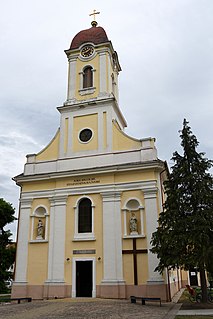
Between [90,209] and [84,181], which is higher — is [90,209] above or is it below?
below

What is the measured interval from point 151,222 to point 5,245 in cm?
1588

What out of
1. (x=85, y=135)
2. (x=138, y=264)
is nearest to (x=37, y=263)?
(x=138, y=264)

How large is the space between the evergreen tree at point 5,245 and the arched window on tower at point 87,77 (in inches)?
508

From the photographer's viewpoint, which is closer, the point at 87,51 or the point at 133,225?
the point at 133,225

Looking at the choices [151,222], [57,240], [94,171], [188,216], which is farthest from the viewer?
[94,171]

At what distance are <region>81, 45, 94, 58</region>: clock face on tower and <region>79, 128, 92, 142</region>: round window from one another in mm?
6411

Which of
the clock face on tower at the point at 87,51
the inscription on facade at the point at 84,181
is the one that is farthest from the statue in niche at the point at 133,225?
the clock face on tower at the point at 87,51

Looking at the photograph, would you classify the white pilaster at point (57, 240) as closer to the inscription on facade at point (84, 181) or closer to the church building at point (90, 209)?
the church building at point (90, 209)

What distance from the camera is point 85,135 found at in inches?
901

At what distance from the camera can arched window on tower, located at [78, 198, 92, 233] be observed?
20.5 metres

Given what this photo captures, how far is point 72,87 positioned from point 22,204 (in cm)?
930

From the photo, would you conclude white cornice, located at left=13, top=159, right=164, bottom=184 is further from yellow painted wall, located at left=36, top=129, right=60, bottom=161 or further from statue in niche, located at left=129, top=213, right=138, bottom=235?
statue in niche, located at left=129, top=213, right=138, bottom=235

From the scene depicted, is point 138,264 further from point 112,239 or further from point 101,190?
point 101,190

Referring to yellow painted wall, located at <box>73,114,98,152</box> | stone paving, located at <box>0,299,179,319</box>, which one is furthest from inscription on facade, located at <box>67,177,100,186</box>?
stone paving, located at <box>0,299,179,319</box>
